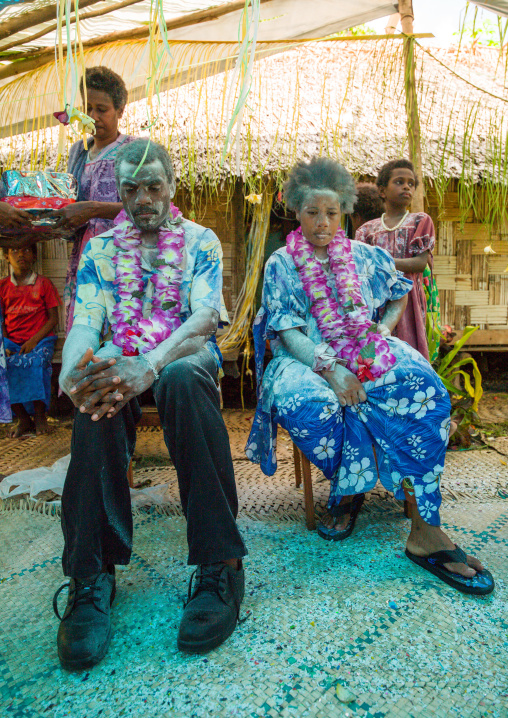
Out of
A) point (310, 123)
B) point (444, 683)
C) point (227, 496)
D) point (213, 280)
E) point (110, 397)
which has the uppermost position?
point (310, 123)

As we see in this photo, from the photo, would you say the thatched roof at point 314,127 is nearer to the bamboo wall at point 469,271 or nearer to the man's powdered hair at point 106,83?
the bamboo wall at point 469,271

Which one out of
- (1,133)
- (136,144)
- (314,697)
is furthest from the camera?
(1,133)

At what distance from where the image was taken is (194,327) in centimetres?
195

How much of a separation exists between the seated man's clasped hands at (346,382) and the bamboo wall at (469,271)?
365 cm

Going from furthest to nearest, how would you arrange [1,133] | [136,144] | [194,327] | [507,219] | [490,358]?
1. [490,358]
2. [507,219]
3. [1,133]
4. [136,144]
5. [194,327]

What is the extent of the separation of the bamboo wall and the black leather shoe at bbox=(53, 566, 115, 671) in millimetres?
5261

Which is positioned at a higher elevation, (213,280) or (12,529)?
(213,280)

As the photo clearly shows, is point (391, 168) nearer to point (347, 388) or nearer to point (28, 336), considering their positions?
point (347, 388)

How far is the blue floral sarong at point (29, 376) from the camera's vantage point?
15.1ft

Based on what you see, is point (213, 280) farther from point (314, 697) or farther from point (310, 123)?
point (310, 123)

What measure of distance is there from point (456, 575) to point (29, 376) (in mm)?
4062

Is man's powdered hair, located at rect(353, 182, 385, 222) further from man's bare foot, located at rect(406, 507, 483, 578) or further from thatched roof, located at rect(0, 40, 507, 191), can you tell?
man's bare foot, located at rect(406, 507, 483, 578)

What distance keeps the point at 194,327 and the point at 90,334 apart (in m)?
0.44

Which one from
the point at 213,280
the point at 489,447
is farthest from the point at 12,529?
the point at 489,447
